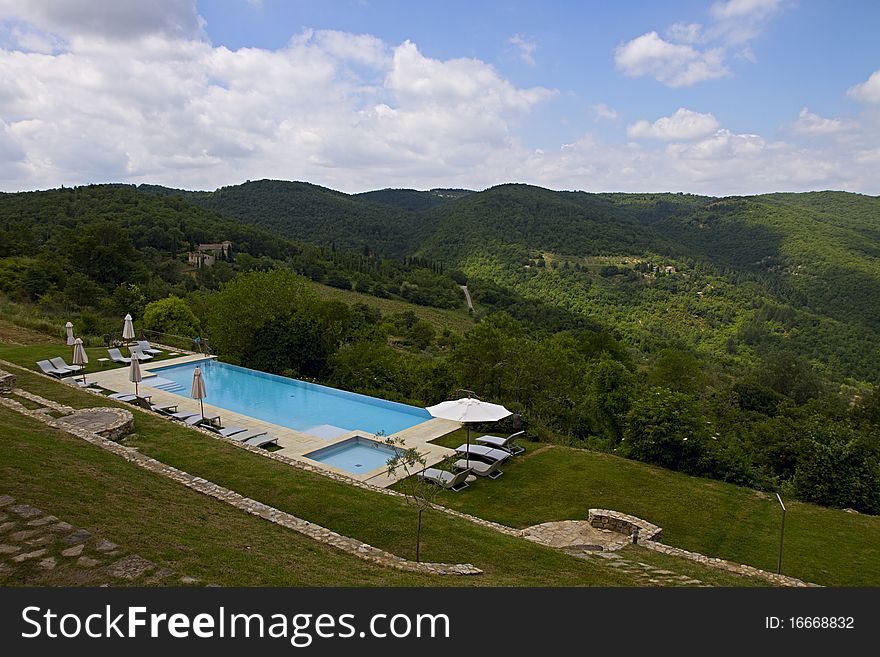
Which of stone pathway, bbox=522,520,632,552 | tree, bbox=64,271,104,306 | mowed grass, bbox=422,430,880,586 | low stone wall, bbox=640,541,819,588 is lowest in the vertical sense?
mowed grass, bbox=422,430,880,586

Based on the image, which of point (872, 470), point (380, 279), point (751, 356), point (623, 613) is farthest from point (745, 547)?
point (380, 279)

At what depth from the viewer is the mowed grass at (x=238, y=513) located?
5742 millimetres

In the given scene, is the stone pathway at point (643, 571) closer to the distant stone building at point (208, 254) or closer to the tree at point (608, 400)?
the tree at point (608, 400)

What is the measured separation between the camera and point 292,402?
61.1 feet

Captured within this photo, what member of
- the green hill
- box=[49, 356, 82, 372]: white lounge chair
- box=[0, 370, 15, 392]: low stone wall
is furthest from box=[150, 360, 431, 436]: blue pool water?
the green hill

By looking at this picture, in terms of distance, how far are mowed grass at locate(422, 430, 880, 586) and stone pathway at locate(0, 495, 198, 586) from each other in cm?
642

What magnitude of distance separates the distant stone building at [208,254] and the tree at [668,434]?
53559 millimetres

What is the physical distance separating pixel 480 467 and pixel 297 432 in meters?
5.76

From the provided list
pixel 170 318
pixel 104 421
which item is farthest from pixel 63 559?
pixel 170 318

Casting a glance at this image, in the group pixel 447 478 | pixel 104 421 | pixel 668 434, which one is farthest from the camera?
pixel 668 434

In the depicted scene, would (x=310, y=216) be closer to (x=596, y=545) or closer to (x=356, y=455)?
(x=356, y=455)

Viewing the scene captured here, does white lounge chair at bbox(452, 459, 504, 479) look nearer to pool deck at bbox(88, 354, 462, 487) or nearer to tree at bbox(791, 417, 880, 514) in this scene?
pool deck at bbox(88, 354, 462, 487)

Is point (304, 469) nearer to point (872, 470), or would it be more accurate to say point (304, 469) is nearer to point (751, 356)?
point (872, 470)

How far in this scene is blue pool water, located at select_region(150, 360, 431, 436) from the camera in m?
16.4
